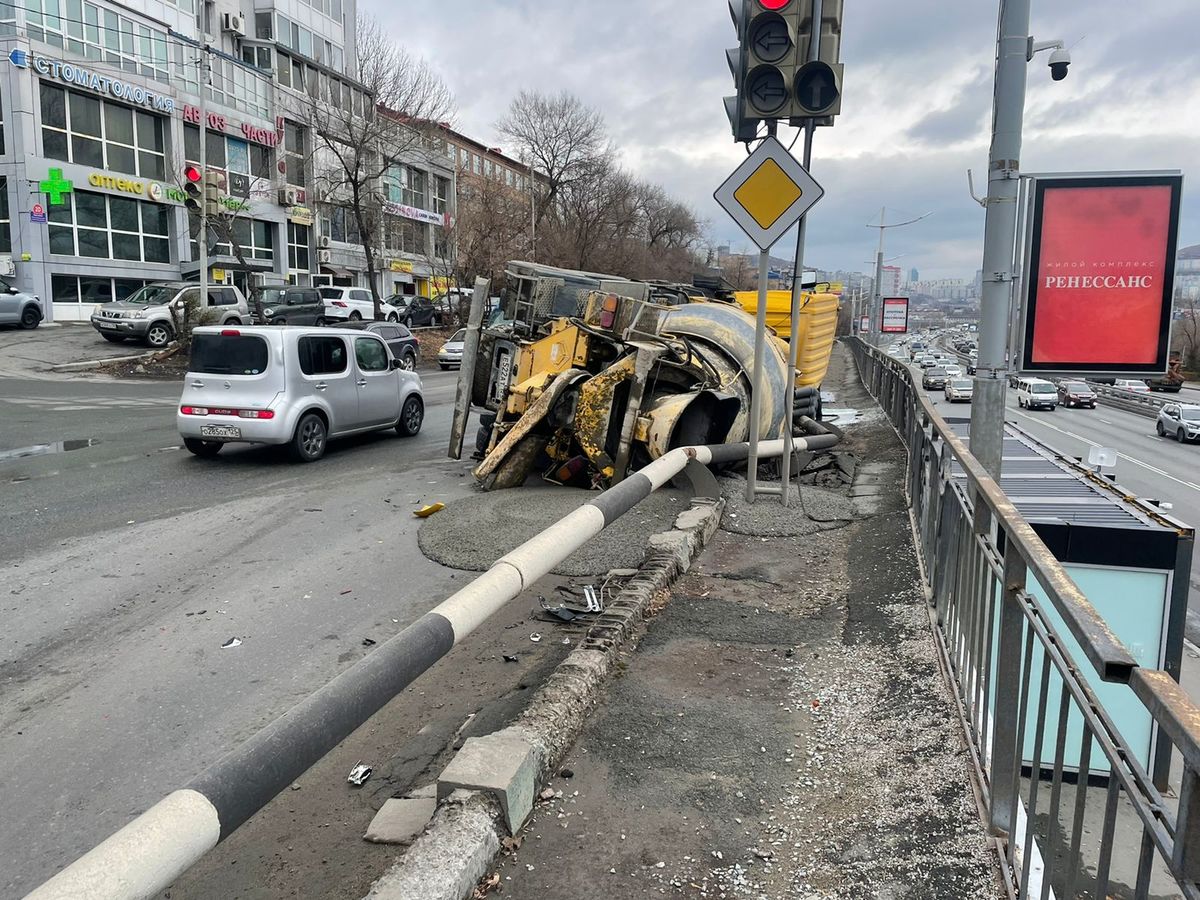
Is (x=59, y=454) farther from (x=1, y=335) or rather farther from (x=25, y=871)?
(x=1, y=335)

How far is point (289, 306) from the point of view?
31297 millimetres

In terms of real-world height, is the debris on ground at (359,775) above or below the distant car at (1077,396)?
above

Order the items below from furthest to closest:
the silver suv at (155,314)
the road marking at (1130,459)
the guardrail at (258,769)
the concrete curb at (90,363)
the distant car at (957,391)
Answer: the distant car at (957,391) < the road marking at (1130,459) < the silver suv at (155,314) < the concrete curb at (90,363) < the guardrail at (258,769)

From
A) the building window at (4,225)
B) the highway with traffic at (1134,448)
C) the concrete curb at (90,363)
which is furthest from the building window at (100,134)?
the highway with traffic at (1134,448)

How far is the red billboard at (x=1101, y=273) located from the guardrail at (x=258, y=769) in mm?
5963

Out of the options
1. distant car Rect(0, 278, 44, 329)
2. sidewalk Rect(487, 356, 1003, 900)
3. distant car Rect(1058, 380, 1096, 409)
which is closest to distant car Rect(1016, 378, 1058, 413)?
distant car Rect(1058, 380, 1096, 409)

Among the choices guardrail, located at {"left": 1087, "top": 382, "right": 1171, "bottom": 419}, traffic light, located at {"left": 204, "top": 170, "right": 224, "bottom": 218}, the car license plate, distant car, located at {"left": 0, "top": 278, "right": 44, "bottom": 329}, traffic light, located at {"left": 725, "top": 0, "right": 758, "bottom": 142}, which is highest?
traffic light, located at {"left": 204, "top": 170, "right": 224, "bottom": 218}

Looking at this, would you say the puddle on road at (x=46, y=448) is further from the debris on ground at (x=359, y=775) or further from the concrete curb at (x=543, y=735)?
the debris on ground at (x=359, y=775)

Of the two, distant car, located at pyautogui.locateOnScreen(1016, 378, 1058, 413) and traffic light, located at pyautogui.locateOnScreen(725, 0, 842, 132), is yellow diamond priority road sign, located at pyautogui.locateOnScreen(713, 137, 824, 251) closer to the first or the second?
traffic light, located at pyautogui.locateOnScreen(725, 0, 842, 132)

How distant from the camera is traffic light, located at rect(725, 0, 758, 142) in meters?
6.79

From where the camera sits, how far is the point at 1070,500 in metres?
6.87

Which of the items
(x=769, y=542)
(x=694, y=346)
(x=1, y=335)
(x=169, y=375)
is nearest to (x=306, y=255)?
(x=1, y=335)

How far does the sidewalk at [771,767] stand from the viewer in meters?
2.94

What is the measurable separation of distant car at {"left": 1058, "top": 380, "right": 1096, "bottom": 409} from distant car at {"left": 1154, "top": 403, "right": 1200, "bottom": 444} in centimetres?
1352
